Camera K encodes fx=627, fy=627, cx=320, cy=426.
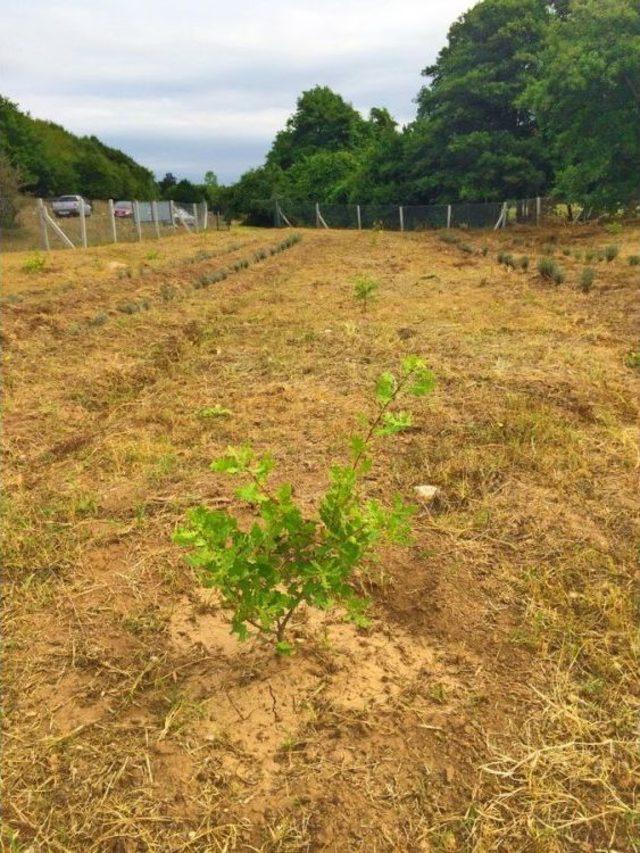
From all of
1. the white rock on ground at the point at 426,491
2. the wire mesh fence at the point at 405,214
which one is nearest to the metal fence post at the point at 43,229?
the wire mesh fence at the point at 405,214

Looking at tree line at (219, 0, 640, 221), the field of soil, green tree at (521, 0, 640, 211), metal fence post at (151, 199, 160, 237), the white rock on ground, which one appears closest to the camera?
the field of soil

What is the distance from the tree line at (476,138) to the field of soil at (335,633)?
17002mm

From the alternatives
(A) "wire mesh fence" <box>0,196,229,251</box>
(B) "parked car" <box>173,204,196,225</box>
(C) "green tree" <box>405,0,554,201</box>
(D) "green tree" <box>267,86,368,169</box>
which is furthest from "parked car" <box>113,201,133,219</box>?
(D) "green tree" <box>267,86,368,169</box>

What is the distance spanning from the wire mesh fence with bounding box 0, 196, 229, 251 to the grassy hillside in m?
4.09

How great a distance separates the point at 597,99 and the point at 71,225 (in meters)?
16.2

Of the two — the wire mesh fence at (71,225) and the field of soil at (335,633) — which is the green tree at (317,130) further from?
the field of soil at (335,633)

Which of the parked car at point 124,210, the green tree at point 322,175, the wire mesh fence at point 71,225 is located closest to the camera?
the wire mesh fence at point 71,225

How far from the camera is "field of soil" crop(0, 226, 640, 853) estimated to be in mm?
1704

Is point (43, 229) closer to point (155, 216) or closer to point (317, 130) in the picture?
point (155, 216)

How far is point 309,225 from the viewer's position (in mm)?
32594

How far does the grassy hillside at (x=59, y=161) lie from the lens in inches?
1097

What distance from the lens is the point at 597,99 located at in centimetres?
1883

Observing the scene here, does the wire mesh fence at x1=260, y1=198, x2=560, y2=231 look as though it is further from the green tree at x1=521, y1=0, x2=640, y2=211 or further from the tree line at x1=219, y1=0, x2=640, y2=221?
the green tree at x1=521, y1=0, x2=640, y2=211

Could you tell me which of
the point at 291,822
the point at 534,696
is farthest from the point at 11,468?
the point at 534,696
